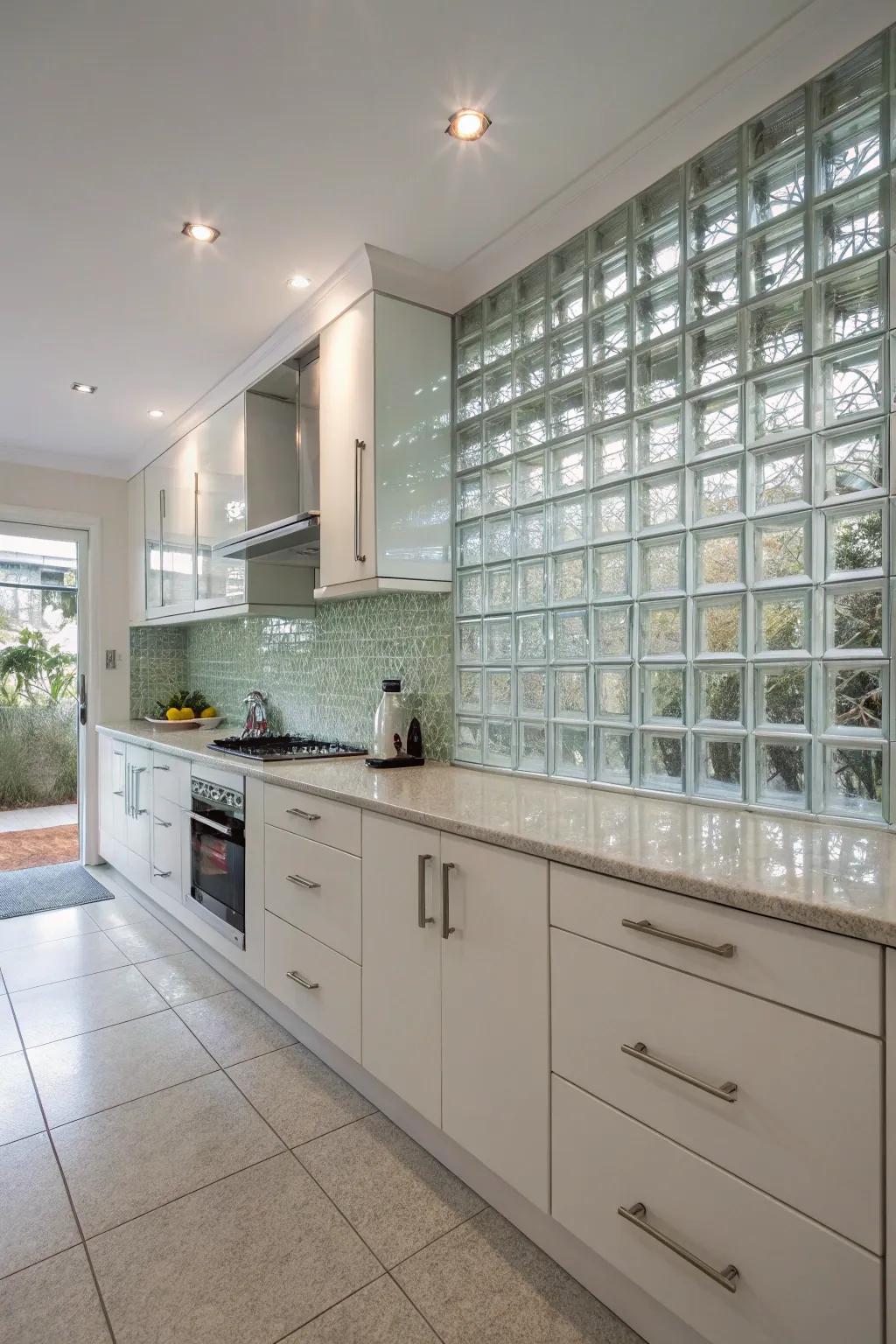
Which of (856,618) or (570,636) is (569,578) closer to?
(570,636)

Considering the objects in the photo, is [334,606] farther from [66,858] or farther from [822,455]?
[66,858]

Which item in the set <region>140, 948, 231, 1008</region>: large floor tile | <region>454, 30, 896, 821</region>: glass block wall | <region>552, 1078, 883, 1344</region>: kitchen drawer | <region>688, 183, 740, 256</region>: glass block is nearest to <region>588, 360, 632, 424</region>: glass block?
<region>454, 30, 896, 821</region>: glass block wall

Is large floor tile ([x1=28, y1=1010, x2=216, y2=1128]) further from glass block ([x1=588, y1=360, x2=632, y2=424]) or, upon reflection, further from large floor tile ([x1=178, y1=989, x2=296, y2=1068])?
glass block ([x1=588, y1=360, x2=632, y2=424])

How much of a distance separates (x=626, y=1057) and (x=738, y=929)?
0.36 m

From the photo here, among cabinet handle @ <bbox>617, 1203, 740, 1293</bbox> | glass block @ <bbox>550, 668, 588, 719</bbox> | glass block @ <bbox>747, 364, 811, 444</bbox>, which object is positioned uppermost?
glass block @ <bbox>747, 364, 811, 444</bbox>

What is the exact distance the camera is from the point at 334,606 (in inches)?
132

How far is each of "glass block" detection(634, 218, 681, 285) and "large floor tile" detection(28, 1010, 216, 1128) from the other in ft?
8.61

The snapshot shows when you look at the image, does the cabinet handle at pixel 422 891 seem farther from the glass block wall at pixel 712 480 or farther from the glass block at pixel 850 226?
the glass block at pixel 850 226

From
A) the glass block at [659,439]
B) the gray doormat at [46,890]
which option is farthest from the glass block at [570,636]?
the gray doormat at [46,890]

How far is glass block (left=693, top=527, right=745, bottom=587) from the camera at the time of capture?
1.74 m

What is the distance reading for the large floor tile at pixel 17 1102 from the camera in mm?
2002

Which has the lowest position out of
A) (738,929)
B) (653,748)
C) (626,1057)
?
(626,1057)

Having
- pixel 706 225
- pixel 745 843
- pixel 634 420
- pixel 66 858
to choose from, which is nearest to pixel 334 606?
pixel 634 420

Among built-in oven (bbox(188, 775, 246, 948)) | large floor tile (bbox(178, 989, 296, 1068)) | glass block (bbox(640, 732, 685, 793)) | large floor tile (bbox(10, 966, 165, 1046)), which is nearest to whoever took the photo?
glass block (bbox(640, 732, 685, 793))
